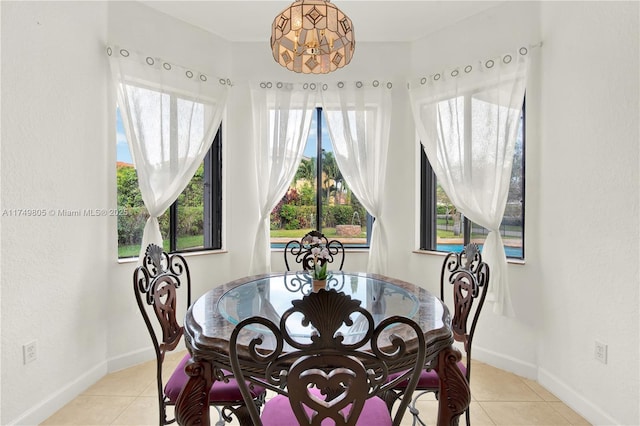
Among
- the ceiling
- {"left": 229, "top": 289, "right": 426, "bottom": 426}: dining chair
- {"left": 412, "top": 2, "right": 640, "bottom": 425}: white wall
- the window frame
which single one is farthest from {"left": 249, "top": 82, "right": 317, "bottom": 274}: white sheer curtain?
{"left": 229, "top": 289, "right": 426, "bottom": 426}: dining chair

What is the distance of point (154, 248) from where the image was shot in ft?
5.80

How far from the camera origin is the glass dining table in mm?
1094

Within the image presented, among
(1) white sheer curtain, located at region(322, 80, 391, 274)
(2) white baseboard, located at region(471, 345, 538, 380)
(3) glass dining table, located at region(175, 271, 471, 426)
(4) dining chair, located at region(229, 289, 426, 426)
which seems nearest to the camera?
(4) dining chair, located at region(229, 289, 426, 426)

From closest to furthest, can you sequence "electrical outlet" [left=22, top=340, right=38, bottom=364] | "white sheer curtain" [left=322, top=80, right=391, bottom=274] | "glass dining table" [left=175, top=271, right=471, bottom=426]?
1. "glass dining table" [left=175, top=271, right=471, bottom=426]
2. "electrical outlet" [left=22, top=340, right=38, bottom=364]
3. "white sheer curtain" [left=322, top=80, right=391, bottom=274]

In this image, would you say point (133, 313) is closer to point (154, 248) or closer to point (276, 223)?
point (154, 248)

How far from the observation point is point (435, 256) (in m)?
2.92

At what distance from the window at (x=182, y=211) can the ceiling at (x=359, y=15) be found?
98 centimetres

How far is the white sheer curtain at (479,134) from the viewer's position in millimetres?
2453

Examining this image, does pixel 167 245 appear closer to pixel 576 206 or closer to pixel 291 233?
pixel 291 233

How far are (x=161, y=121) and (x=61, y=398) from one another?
213cm

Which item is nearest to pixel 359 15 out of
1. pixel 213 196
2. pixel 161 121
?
pixel 161 121

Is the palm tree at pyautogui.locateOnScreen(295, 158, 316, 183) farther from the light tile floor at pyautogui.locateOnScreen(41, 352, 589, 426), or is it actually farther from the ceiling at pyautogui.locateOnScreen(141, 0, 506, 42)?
the light tile floor at pyautogui.locateOnScreen(41, 352, 589, 426)

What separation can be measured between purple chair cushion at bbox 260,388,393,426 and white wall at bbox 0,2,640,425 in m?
1.56

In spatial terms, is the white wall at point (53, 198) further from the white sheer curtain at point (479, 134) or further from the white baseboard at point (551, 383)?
the white baseboard at point (551, 383)
